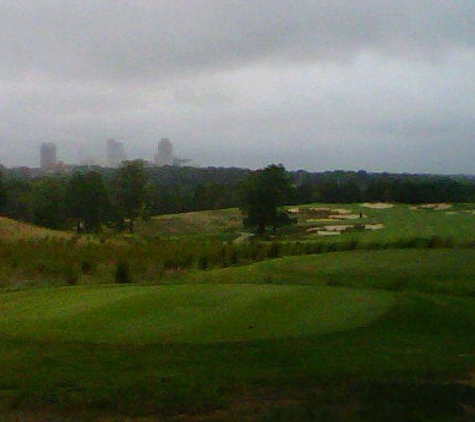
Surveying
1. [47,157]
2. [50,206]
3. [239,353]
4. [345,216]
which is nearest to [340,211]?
[345,216]

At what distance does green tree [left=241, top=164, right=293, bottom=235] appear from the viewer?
57656 mm

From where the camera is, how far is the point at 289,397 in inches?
308

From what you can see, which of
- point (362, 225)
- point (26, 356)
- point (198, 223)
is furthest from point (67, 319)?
point (198, 223)

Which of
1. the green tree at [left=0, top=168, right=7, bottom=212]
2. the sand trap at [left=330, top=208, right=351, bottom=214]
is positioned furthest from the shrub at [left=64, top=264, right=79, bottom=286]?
the green tree at [left=0, top=168, right=7, bottom=212]

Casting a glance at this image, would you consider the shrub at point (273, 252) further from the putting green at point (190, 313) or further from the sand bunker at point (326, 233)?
the putting green at point (190, 313)

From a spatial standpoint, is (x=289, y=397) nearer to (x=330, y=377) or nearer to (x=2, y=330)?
(x=330, y=377)

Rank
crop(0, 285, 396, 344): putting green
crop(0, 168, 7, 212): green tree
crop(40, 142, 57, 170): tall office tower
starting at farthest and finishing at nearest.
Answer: crop(40, 142, 57, 170): tall office tower, crop(0, 168, 7, 212): green tree, crop(0, 285, 396, 344): putting green

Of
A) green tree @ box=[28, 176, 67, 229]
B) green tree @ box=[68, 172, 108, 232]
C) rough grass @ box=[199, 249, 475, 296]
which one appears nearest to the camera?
rough grass @ box=[199, 249, 475, 296]

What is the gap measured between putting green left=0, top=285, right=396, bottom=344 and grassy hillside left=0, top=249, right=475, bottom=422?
1.3 inches

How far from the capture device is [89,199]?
222ft

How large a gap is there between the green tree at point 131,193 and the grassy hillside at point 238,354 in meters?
54.6

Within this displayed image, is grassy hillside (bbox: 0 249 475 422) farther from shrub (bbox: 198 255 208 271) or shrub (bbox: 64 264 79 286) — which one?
shrub (bbox: 198 255 208 271)

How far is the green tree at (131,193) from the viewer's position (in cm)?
7069

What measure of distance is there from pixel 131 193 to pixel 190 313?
59.0m
